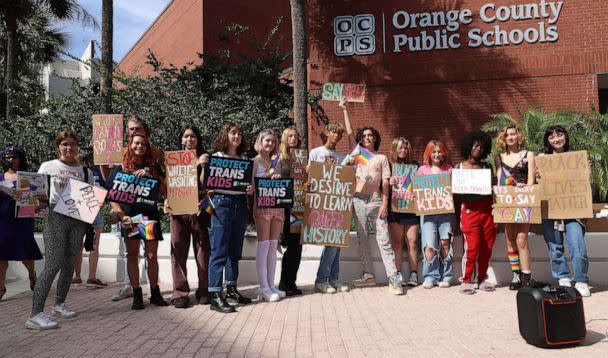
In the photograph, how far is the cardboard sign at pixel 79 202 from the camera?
17.0ft

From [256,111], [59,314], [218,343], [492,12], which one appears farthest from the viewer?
[492,12]

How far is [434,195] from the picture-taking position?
21.7ft

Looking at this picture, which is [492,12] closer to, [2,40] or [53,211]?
[53,211]

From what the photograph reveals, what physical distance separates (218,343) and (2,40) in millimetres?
27221

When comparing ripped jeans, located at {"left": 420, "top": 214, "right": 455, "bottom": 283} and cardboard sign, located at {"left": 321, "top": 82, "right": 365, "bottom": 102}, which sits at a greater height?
cardboard sign, located at {"left": 321, "top": 82, "right": 365, "bottom": 102}

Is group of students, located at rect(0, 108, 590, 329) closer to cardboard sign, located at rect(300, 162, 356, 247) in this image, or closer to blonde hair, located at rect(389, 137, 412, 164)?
blonde hair, located at rect(389, 137, 412, 164)

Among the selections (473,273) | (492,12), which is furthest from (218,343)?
(492,12)

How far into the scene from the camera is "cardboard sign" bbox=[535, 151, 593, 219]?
19.6 ft

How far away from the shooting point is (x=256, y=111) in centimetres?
1285

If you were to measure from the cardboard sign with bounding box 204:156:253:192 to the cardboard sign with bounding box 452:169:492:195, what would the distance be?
8.76ft

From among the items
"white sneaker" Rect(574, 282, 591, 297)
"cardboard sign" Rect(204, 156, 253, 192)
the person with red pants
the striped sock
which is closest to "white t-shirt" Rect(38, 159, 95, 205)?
"cardboard sign" Rect(204, 156, 253, 192)

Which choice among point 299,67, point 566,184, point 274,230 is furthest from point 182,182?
point 299,67

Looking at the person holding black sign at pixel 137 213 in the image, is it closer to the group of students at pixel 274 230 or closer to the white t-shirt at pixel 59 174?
the group of students at pixel 274 230

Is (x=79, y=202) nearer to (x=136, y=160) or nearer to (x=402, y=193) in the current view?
(x=136, y=160)
